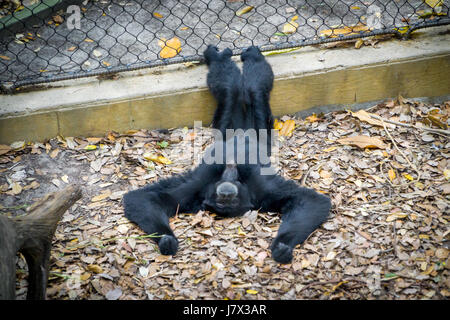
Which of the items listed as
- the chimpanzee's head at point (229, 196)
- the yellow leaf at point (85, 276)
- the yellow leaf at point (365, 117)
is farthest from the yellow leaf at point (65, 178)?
the yellow leaf at point (365, 117)

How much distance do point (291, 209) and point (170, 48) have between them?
2.09 metres

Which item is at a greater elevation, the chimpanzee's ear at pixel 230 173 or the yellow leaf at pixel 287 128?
the yellow leaf at pixel 287 128

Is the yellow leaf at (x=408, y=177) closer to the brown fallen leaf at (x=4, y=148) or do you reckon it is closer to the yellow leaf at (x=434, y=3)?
the yellow leaf at (x=434, y=3)

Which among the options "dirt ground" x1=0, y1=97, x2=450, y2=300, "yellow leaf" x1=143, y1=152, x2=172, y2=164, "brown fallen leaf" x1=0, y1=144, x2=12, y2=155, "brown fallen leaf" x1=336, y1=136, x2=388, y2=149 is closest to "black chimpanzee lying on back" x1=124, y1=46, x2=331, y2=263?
"dirt ground" x1=0, y1=97, x2=450, y2=300

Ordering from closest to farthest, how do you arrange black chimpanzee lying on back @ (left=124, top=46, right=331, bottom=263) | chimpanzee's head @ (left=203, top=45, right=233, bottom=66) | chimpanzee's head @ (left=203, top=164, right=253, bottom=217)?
1. black chimpanzee lying on back @ (left=124, top=46, right=331, bottom=263)
2. chimpanzee's head @ (left=203, top=164, right=253, bottom=217)
3. chimpanzee's head @ (left=203, top=45, right=233, bottom=66)

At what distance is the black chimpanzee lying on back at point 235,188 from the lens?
3.64 m

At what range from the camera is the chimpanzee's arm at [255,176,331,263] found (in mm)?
3518

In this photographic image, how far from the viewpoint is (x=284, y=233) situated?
11.7 feet

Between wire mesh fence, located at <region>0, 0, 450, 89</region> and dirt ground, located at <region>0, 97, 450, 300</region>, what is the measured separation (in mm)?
757

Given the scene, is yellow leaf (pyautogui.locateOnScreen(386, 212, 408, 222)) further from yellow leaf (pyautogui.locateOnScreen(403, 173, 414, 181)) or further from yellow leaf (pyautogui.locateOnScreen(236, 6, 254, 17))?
yellow leaf (pyautogui.locateOnScreen(236, 6, 254, 17))

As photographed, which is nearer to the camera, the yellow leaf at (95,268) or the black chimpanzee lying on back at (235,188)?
the yellow leaf at (95,268)

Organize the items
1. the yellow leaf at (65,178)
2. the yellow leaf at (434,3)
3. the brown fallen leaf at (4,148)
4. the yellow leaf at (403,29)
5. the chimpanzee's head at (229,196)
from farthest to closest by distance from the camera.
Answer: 1. the yellow leaf at (434,3)
2. the yellow leaf at (403,29)
3. the brown fallen leaf at (4,148)
4. the yellow leaf at (65,178)
5. the chimpanzee's head at (229,196)


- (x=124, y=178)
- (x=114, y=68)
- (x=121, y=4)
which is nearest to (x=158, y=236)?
(x=124, y=178)

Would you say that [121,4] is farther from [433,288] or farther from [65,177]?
[433,288]
